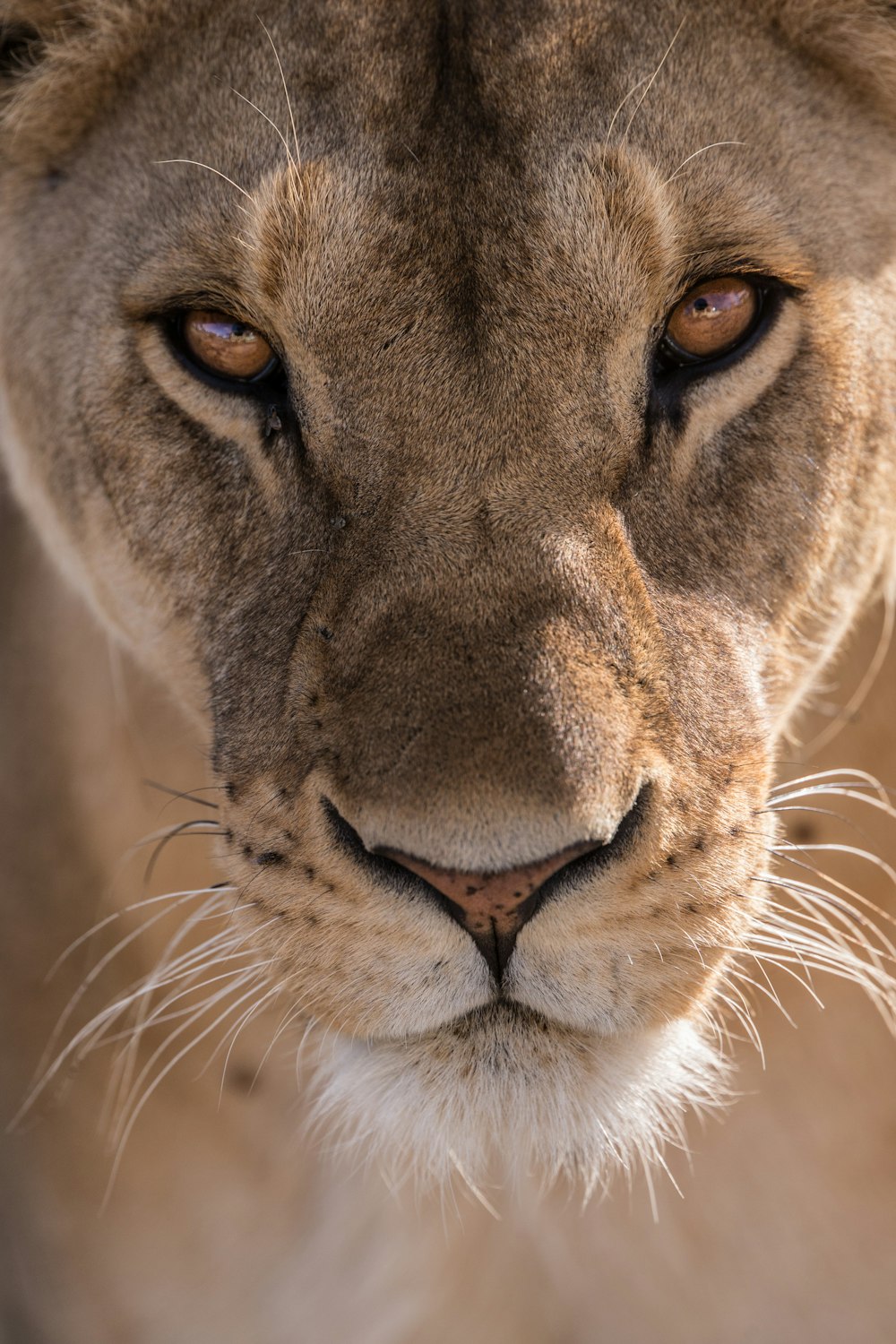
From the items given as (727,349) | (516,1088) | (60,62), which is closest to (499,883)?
(516,1088)

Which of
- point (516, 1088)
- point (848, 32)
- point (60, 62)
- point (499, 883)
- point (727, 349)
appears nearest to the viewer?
point (499, 883)

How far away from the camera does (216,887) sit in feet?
5.72

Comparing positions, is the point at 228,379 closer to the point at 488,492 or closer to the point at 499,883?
the point at 488,492

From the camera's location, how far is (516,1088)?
1.54 meters

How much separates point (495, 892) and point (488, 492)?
19.1 inches

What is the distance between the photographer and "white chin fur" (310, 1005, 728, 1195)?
5.00ft

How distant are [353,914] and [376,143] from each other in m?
0.89

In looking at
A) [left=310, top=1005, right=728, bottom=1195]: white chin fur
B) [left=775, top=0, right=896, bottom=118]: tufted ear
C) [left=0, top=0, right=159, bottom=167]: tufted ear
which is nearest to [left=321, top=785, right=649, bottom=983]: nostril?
[left=310, top=1005, right=728, bottom=1195]: white chin fur

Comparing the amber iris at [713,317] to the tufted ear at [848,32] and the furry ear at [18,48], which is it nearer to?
the tufted ear at [848,32]

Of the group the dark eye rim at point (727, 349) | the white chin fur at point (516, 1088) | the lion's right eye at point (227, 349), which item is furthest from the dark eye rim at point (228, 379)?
the white chin fur at point (516, 1088)

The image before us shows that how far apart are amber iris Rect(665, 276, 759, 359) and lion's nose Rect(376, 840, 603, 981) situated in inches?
25.4

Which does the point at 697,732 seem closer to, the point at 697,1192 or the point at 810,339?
the point at 810,339

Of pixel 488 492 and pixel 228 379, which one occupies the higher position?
pixel 228 379

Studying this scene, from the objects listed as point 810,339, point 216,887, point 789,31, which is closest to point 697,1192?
point 216,887
